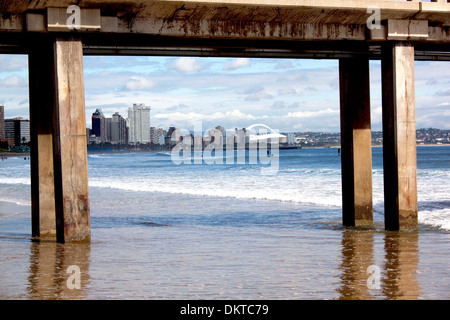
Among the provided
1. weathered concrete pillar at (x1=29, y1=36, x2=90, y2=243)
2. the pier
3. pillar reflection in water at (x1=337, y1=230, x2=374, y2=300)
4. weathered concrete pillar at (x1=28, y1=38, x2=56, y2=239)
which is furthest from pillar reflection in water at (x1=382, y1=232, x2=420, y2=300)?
weathered concrete pillar at (x1=28, y1=38, x2=56, y2=239)

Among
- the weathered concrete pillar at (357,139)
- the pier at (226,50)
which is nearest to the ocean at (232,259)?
the weathered concrete pillar at (357,139)

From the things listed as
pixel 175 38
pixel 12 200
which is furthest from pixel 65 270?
pixel 12 200

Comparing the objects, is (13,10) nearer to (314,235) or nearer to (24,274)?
(24,274)

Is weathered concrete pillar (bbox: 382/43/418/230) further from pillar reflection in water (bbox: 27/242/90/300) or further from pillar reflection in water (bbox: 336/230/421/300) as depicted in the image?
pillar reflection in water (bbox: 27/242/90/300)

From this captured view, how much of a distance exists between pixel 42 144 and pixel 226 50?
4667 mm

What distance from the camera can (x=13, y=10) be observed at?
38.5 ft

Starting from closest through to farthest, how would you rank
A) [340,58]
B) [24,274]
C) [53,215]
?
1. [24,274]
2. [53,215]
3. [340,58]

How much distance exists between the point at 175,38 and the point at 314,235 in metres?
5.16

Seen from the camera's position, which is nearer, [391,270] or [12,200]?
[391,270]

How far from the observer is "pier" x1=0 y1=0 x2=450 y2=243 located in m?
12.0

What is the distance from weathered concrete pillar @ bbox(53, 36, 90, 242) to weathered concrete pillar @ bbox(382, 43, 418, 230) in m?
6.52

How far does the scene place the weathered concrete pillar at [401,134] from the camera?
1385 cm

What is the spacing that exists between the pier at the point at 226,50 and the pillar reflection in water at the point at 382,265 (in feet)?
4.48

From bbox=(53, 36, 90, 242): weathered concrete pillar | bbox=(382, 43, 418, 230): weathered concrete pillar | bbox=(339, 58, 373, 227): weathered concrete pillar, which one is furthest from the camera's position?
bbox=(339, 58, 373, 227): weathered concrete pillar
